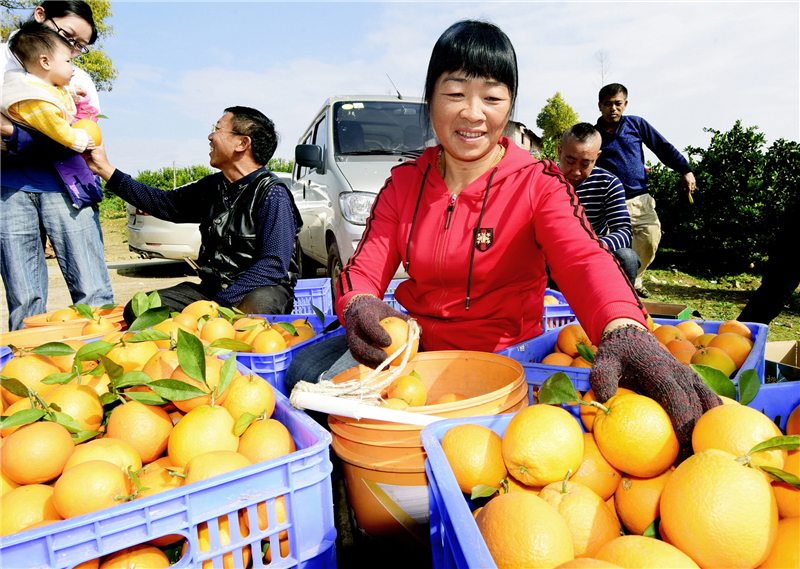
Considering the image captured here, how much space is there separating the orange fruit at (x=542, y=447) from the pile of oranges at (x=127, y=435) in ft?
1.75

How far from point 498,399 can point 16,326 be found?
323cm

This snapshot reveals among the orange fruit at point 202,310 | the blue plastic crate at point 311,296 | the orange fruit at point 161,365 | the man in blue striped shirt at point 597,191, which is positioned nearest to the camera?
the orange fruit at point 161,365

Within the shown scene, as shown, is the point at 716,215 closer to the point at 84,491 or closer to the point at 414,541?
the point at 414,541

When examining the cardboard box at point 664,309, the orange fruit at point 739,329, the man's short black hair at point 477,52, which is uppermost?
the man's short black hair at point 477,52

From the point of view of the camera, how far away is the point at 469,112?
1.75 meters

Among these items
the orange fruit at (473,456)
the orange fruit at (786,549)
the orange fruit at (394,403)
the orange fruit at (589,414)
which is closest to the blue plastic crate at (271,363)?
the orange fruit at (394,403)

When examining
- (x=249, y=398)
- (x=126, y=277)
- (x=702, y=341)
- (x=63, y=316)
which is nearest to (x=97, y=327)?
(x=63, y=316)

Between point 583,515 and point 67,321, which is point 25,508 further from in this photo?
point 67,321

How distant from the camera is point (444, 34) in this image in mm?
1787

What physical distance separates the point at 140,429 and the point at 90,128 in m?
2.57

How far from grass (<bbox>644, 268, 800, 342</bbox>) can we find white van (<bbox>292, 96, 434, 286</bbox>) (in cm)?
365

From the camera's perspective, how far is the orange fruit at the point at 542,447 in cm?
97

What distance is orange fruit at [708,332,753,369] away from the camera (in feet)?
5.73

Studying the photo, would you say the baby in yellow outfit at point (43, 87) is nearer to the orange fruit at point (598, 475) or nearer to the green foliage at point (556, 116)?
the orange fruit at point (598, 475)
